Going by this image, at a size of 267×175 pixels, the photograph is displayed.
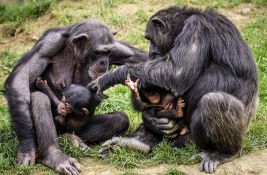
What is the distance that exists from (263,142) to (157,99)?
1.39 meters

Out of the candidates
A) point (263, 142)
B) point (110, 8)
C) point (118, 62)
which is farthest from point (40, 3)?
point (263, 142)

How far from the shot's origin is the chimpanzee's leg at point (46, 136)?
283 inches

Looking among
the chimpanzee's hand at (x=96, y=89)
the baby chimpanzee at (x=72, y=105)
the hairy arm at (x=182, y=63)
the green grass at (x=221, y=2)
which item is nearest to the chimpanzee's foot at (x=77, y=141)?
the baby chimpanzee at (x=72, y=105)

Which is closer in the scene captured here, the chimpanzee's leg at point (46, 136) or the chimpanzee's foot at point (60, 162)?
the chimpanzee's foot at point (60, 162)

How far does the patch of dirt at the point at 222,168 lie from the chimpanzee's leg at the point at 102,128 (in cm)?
58

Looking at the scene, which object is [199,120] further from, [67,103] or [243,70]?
[67,103]

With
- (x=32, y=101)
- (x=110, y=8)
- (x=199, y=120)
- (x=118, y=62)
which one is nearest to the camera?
(x=199, y=120)

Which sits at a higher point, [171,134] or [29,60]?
[29,60]

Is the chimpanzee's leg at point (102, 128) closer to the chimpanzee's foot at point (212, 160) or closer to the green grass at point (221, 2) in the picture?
the chimpanzee's foot at point (212, 160)

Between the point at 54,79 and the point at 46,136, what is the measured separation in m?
0.85

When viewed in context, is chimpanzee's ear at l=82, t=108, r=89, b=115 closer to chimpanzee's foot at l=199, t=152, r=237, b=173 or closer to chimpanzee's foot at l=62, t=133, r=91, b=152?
chimpanzee's foot at l=62, t=133, r=91, b=152

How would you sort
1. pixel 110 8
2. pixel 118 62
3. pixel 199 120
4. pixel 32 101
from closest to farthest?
pixel 199 120 < pixel 32 101 < pixel 118 62 < pixel 110 8

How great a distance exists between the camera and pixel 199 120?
6.90m

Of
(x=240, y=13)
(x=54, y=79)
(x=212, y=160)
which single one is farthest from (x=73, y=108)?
(x=240, y=13)
